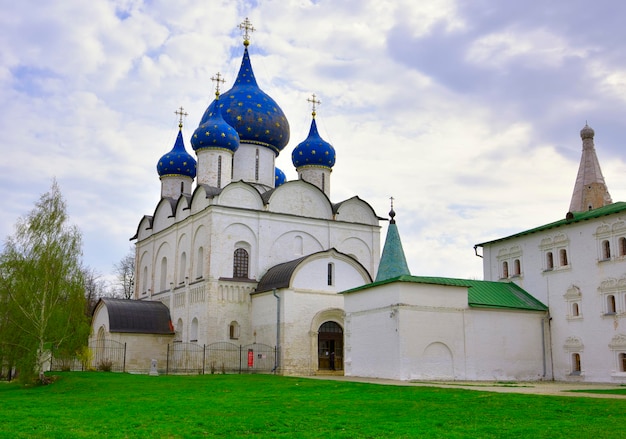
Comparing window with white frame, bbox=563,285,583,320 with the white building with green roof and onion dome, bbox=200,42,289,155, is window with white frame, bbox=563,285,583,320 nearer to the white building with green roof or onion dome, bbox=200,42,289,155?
the white building with green roof

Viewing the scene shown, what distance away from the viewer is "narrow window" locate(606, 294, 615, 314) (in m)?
20.9

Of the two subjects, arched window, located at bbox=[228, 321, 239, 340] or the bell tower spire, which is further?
arched window, located at bbox=[228, 321, 239, 340]

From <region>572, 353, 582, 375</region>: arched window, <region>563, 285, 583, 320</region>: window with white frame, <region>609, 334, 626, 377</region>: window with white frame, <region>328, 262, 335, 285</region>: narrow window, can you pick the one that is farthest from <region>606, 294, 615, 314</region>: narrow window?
<region>328, 262, 335, 285</region>: narrow window

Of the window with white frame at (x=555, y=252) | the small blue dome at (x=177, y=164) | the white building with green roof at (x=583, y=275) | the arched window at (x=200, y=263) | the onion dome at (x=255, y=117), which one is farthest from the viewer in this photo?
the small blue dome at (x=177, y=164)

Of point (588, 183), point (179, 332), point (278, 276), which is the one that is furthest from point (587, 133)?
point (179, 332)

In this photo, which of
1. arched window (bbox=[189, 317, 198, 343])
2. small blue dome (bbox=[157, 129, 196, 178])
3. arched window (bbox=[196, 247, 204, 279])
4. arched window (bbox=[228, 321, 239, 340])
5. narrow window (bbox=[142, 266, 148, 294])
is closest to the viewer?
arched window (bbox=[228, 321, 239, 340])

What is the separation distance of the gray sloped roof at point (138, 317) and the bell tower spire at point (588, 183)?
709 inches

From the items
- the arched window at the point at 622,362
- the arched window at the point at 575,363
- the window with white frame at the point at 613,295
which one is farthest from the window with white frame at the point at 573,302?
the arched window at the point at 622,362

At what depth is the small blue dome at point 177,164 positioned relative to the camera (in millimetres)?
35812

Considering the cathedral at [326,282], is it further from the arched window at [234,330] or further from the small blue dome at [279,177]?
the small blue dome at [279,177]

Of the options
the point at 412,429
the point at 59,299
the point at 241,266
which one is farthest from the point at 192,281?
the point at 412,429

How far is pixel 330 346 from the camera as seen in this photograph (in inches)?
1070

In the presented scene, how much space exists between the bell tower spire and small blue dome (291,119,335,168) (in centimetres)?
1295

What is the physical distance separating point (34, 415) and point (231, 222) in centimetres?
1741
